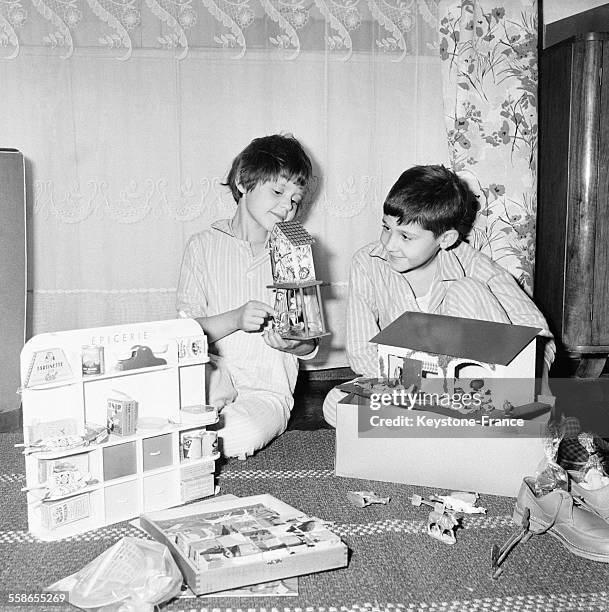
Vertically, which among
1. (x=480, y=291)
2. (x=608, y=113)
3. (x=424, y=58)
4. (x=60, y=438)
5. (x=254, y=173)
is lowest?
(x=60, y=438)

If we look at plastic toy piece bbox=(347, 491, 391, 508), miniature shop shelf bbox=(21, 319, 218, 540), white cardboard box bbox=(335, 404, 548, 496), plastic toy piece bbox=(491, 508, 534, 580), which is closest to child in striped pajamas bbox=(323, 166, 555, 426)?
white cardboard box bbox=(335, 404, 548, 496)

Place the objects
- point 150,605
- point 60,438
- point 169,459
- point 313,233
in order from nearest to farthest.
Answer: point 150,605 < point 60,438 < point 169,459 < point 313,233

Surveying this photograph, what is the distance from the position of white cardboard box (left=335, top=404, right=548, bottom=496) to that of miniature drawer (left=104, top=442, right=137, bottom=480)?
15.2 inches

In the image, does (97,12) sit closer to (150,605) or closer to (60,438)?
(60,438)

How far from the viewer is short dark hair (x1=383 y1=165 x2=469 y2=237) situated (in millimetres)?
1706

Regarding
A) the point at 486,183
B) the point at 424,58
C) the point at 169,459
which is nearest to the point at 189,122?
the point at 424,58

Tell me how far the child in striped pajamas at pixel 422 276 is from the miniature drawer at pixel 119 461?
535 millimetres

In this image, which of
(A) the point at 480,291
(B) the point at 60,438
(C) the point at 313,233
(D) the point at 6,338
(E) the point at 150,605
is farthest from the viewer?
(C) the point at 313,233

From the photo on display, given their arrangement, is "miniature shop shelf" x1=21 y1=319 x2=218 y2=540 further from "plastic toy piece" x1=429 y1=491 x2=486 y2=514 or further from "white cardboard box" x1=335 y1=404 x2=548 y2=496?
"plastic toy piece" x1=429 y1=491 x2=486 y2=514

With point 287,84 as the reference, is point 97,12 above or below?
above

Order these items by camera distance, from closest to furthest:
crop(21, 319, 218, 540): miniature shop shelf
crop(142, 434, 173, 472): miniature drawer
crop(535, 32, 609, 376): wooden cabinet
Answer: crop(21, 319, 218, 540): miniature shop shelf < crop(142, 434, 173, 472): miniature drawer < crop(535, 32, 609, 376): wooden cabinet

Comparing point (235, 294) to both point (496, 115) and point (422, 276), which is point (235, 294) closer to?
point (422, 276)

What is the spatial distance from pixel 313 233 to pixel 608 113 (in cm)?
82

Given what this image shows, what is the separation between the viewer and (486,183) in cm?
207
